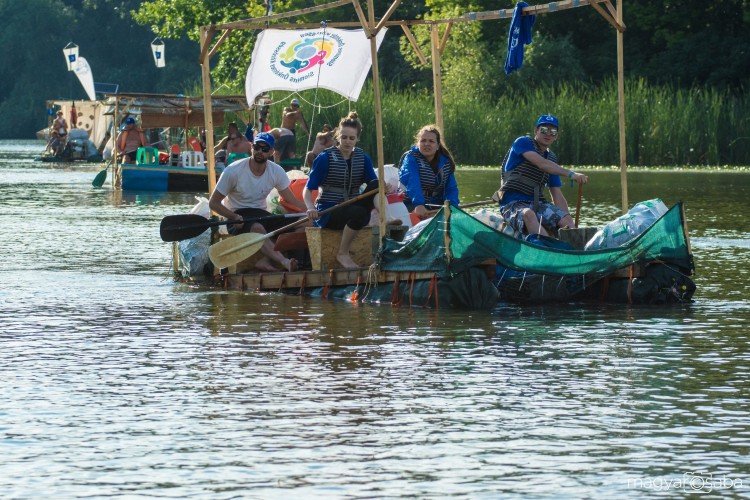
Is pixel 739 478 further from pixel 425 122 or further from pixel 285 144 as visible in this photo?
pixel 425 122

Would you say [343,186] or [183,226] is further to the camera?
[183,226]

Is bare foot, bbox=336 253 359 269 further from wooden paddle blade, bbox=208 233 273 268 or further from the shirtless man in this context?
the shirtless man

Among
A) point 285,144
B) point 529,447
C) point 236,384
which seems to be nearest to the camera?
point 529,447

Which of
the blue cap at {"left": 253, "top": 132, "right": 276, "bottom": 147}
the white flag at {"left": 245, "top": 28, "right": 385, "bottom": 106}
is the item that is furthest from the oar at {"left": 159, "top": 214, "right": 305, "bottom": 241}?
the white flag at {"left": 245, "top": 28, "right": 385, "bottom": 106}

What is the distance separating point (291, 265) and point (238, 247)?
0.52 meters

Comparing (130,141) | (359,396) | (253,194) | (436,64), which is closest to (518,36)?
(436,64)

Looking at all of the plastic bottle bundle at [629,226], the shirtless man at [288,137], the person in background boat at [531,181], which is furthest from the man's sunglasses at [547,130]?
the shirtless man at [288,137]

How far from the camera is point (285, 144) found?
100 feet

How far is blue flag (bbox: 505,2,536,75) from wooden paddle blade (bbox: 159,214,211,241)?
3278mm

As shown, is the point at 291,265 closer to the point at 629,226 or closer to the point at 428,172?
the point at 428,172

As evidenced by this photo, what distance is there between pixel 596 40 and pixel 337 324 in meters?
46.2

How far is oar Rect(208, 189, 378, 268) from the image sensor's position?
14.7m

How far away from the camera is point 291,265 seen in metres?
14.9

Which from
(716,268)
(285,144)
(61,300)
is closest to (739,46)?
(285,144)
